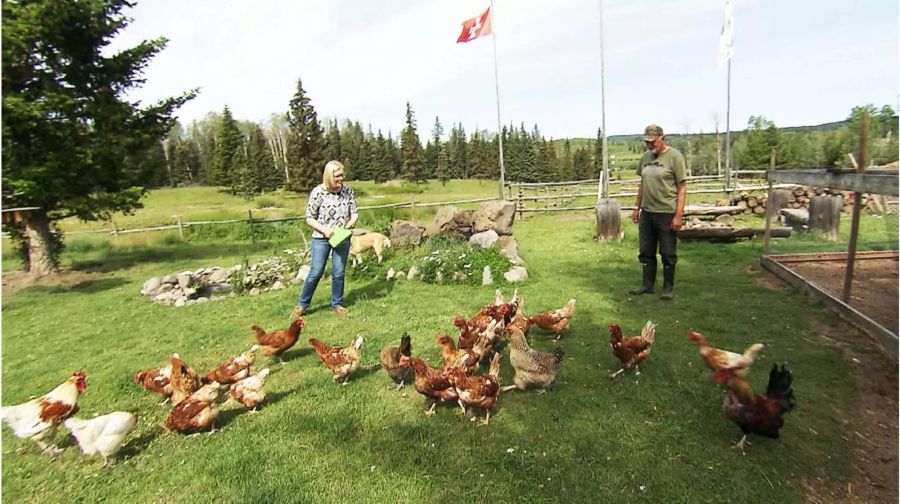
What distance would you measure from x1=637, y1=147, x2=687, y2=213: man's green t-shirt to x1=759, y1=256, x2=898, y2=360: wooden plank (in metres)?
2.04

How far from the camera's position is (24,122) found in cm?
970

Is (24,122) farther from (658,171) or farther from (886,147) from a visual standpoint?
(886,147)

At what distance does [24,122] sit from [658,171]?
1231 centimetres

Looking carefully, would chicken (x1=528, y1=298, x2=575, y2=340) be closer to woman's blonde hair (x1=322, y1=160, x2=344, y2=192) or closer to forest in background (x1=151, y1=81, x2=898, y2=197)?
woman's blonde hair (x1=322, y1=160, x2=344, y2=192)

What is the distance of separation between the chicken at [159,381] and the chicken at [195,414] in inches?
26.9

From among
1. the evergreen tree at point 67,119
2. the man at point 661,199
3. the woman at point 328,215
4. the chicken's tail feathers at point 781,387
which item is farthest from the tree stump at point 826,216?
the evergreen tree at point 67,119

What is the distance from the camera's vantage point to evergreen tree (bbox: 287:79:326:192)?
41500 mm

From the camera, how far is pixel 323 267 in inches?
240

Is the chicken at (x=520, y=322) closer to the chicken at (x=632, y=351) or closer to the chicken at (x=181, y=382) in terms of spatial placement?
the chicken at (x=632, y=351)

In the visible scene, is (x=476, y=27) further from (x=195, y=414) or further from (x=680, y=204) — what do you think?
(x=195, y=414)

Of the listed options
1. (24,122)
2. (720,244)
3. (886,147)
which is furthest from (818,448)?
(24,122)

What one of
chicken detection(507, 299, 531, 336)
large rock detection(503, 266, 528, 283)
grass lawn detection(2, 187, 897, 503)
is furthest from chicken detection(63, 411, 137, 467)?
large rock detection(503, 266, 528, 283)

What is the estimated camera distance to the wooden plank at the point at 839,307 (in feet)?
13.9

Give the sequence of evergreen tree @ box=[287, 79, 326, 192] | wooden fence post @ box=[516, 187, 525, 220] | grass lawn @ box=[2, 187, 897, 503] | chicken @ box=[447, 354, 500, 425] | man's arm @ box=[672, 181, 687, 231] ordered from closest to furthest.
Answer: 1. grass lawn @ box=[2, 187, 897, 503]
2. chicken @ box=[447, 354, 500, 425]
3. man's arm @ box=[672, 181, 687, 231]
4. wooden fence post @ box=[516, 187, 525, 220]
5. evergreen tree @ box=[287, 79, 326, 192]
